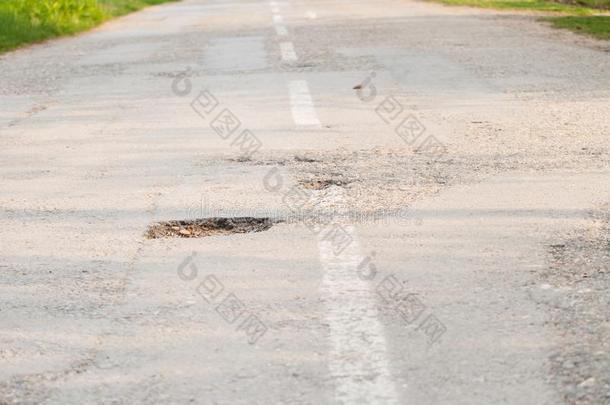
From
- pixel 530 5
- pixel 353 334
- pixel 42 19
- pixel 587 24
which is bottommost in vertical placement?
pixel 530 5

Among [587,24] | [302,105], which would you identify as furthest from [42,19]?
[302,105]

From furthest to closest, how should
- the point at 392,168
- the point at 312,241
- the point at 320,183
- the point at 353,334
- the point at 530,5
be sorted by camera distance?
1. the point at 530,5
2. the point at 392,168
3. the point at 320,183
4. the point at 312,241
5. the point at 353,334

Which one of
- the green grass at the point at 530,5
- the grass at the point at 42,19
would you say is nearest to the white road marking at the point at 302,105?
the grass at the point at 42,19

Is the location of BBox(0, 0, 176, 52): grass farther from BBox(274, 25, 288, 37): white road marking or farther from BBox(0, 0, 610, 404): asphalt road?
BBox(0, 0, 610, 404): asphalt road

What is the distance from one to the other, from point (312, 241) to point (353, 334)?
128 cm

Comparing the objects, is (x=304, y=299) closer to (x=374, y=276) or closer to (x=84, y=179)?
(x=374, y=276)

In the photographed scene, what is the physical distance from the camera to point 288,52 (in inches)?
547

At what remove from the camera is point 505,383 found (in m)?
3.41

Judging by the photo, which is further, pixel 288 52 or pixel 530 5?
pixel 530 5

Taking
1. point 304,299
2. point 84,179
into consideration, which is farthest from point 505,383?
point 84,179

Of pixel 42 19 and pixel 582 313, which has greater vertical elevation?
pixel 582 313

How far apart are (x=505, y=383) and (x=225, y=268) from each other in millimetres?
1686

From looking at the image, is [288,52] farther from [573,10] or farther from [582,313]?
[582,313]

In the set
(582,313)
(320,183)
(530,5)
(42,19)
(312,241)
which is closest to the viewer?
(582,313)
